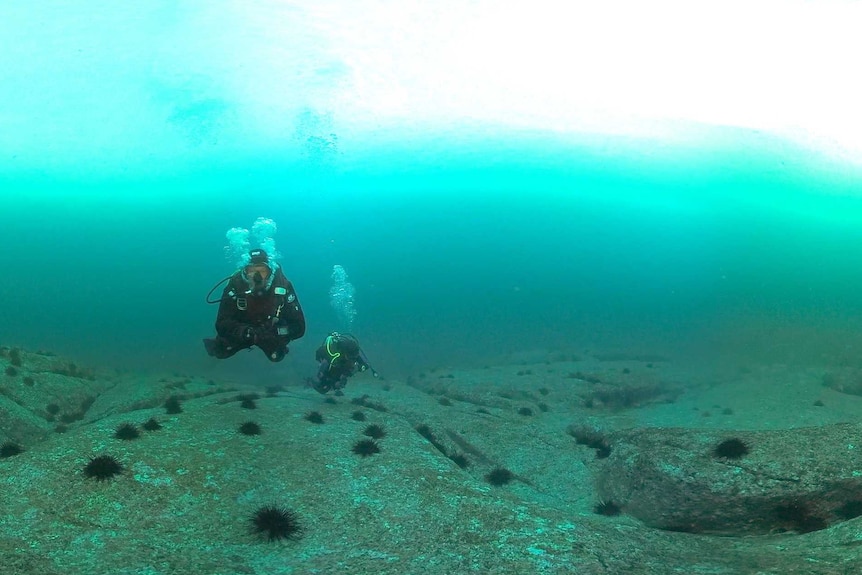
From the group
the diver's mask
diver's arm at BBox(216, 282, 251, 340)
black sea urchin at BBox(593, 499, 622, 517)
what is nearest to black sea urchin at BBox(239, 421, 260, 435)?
diver's arm at BBox(216, 282, 251, 340)

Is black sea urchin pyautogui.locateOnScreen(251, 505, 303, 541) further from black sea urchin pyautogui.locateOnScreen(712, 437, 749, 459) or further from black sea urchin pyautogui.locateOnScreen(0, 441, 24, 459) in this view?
black sea urchin pyautogui.locateOnScreen(712, 437, 749, 459)

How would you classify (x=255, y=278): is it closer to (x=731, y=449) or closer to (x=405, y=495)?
(x=405, y=495)

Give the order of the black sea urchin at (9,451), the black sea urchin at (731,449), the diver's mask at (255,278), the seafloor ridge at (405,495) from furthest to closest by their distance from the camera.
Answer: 1. the diver's mask at (255,278)
2. the black sea urchin at (731,449)
3. the black sea urchin at (9,451)
4. the seafloor ridge at (405,495)

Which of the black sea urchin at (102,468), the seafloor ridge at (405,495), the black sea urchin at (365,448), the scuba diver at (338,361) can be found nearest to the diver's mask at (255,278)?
the seafloor ridge at (405,495)

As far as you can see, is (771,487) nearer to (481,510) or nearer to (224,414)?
(481,510)

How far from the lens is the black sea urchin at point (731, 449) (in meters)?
14.4

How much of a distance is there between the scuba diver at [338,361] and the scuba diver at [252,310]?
6.58 meters

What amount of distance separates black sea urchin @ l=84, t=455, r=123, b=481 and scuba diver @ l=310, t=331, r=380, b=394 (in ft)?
35.8

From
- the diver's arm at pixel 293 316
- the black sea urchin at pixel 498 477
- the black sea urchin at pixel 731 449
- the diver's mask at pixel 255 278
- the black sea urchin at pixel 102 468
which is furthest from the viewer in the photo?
the black sea urchin at pixel 498 477

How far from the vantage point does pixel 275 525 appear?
37.6ft

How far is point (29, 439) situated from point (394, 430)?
16.4m

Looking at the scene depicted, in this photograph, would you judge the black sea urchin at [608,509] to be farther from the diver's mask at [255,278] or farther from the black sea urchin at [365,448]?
the diver's mask at [255,278]

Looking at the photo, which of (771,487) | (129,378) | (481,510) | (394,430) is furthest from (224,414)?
(129,378)

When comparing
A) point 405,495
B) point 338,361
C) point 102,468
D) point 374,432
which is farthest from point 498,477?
point 102,468
